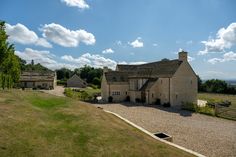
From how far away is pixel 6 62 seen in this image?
1104 inches

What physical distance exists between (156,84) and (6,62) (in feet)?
76.4

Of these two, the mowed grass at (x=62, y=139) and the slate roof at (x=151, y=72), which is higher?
the slate roof at (x=151, y=72)

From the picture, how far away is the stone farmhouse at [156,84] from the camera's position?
35.4m

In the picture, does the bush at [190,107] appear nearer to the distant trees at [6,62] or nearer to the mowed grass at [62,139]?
the mowed grass at [62,139]

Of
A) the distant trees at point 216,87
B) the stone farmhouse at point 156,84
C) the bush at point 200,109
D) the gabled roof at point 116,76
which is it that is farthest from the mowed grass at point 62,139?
the distant trees at point 216,87

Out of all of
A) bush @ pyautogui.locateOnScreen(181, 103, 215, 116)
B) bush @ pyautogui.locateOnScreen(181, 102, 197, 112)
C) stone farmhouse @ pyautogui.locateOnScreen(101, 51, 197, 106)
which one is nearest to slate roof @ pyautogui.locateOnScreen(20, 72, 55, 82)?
stone farmhouse @ pyautogui.locateOnScreen(101, 51, 197, 106)

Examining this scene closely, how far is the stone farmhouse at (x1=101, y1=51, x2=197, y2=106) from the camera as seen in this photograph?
35438mm

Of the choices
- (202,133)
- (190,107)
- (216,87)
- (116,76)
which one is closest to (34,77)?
(116,76)

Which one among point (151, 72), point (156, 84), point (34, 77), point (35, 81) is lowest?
point (156, 84)

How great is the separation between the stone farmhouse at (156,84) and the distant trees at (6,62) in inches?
626

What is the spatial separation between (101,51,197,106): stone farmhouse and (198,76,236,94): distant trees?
3811 cm

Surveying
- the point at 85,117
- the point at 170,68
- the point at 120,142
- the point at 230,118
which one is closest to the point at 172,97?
the point at 170,68

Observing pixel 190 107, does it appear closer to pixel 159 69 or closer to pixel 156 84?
pixel 156 84

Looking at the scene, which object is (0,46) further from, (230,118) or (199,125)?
(230,118)
